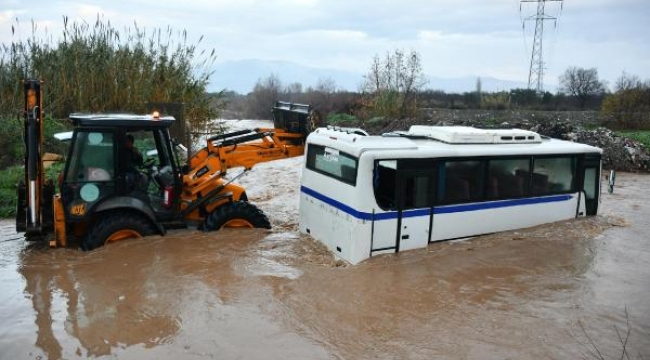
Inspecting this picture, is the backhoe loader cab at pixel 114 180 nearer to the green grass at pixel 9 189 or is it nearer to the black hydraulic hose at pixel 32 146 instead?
the black hydraulic hose at pixel 32 146

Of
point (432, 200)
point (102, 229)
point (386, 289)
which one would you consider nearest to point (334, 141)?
point (432, 200)

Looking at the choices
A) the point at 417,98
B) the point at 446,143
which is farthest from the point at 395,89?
the point at 446,143

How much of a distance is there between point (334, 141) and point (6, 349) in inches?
210

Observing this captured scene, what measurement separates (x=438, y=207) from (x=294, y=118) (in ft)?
9.84

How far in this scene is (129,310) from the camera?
681 cm

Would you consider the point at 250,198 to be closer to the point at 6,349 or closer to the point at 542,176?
the point at 542,176

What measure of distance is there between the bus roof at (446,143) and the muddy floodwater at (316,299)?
153cm

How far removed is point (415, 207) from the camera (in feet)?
28.7

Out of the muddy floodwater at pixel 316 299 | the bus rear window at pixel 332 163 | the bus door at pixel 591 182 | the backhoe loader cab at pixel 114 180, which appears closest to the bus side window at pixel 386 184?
the bus rear window at pixel 332 163

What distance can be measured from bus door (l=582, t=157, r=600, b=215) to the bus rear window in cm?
517

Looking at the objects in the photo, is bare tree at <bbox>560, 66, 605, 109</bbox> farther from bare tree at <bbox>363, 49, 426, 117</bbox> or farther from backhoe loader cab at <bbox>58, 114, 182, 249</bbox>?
backhoe loader cab at <bbox>58, 114, 182, 249</bbox>

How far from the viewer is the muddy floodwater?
6.13 meters

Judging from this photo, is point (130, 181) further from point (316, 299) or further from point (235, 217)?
point (316, 299)

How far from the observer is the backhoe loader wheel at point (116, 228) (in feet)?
27.7
